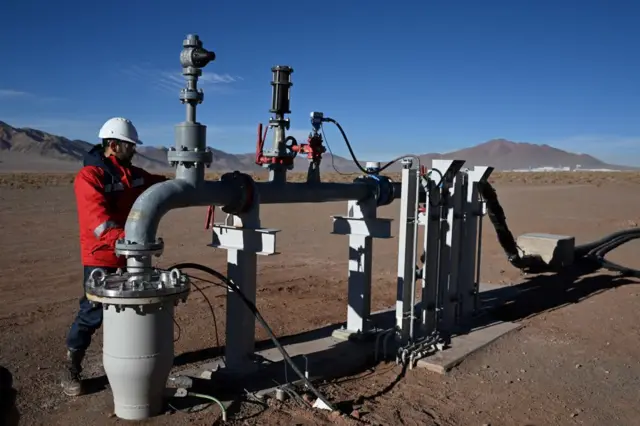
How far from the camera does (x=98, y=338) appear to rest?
6836 mm

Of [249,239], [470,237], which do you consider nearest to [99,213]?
[249,239]

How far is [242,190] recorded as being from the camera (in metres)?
5.38

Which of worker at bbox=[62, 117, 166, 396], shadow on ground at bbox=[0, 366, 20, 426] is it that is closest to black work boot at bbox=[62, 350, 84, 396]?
worker at bbox=[62, 117, 166, 396]

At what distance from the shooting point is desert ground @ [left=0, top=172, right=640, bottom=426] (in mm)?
5188

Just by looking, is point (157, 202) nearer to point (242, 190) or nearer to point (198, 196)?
point (198, 196)

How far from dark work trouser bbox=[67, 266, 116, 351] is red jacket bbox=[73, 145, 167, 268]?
15 centimetres

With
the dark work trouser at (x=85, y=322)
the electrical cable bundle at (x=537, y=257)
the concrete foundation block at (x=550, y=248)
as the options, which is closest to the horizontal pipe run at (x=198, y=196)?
the dark work trouser at (x=85, y=322)

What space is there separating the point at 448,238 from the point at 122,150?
157 inches

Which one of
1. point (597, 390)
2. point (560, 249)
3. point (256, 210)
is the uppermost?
point (256, 210)

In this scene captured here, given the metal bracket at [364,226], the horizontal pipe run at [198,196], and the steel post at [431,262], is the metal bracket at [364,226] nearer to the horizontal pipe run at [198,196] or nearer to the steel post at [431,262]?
the horizontal pipe run at [198,196]

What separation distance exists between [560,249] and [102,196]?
30.1 ft

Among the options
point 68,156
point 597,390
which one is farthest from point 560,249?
point 68,156

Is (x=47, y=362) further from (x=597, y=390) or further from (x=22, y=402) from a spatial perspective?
(x=597, y=390)

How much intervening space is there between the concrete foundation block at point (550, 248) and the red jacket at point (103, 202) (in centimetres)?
854
